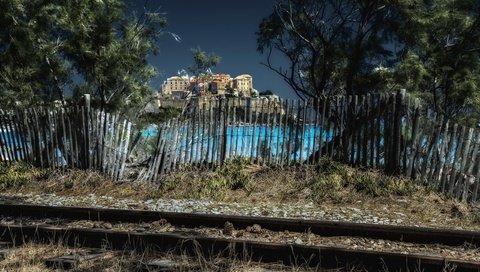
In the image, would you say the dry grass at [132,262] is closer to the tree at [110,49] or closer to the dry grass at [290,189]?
the dry grass at [290,189]

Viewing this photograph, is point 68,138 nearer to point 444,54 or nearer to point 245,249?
point 245,249

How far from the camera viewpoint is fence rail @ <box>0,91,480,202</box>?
32.1 feet

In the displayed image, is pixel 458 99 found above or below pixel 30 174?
above

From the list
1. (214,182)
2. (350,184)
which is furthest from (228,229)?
(350,184)

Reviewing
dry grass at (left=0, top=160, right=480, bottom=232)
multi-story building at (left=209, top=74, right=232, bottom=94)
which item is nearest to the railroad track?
dry grass at (left=0, top=160, right=480, bottom=232)

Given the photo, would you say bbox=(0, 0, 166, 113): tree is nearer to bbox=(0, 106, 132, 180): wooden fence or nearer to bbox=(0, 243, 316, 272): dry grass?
bbox=(0, 106, 132, 180): wooden fence

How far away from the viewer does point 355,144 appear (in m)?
10.7

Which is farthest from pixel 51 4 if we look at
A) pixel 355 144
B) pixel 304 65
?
pixel 355 144

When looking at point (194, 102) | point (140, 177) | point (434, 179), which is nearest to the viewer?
point (434, 179)

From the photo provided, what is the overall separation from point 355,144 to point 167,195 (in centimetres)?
425

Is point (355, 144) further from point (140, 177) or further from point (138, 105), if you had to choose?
point (138, 105)

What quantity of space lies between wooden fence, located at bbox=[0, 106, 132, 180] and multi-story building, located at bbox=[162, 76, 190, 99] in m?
13.2

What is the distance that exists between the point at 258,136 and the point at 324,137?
1.51 meters

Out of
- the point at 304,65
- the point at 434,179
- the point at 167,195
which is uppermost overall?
the point at 304,65
